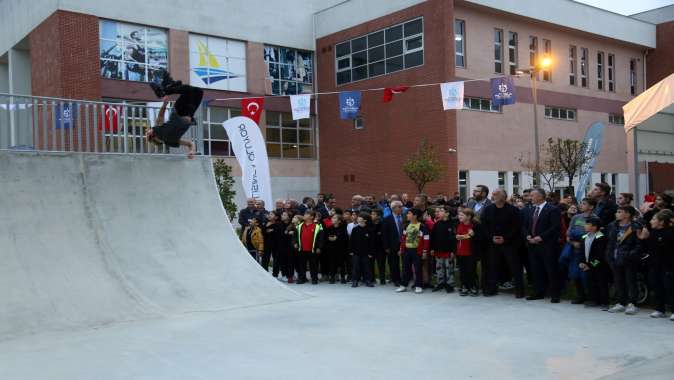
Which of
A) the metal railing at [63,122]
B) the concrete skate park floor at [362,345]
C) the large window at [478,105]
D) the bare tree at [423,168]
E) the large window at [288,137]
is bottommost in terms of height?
the concrete skate park floor at [362,345]

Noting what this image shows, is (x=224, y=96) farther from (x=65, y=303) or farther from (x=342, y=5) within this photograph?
(x=65, y=303)

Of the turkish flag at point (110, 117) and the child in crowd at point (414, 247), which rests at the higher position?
the turkish flag at point (110, 117)

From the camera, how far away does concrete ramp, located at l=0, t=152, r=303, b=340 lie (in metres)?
7.99

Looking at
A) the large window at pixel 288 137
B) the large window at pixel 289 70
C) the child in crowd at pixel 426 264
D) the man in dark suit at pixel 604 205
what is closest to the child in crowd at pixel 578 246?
the man in dark suit at pixel 604 205

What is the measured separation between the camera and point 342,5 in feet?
103

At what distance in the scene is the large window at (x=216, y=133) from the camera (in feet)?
96.5

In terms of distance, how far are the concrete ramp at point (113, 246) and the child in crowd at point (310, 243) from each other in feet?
6.06

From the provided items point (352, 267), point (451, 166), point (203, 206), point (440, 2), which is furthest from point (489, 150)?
point (203, 206)

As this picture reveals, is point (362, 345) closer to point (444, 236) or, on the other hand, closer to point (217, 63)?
point (444, 236)

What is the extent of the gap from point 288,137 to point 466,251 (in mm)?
23289

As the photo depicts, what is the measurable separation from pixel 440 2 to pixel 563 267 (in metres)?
19.3

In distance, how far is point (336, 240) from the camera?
12109 mm

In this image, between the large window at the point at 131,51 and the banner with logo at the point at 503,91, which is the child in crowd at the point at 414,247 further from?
the large window at the point at 131,51

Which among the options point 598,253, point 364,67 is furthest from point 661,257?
point 364,67
